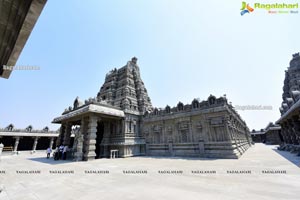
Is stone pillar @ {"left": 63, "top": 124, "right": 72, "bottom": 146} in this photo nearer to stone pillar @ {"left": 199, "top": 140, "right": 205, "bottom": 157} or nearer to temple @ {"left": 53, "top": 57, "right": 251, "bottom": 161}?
temple @ {"left": 53, "top": 57, "right": 251, "bottom": 161}

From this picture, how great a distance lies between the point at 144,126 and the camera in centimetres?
2228

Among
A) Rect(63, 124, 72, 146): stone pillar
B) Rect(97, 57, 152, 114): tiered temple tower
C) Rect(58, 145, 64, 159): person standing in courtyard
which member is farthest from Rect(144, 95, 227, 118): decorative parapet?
Rect(58, 145, 64, 159): person standing in courtyard

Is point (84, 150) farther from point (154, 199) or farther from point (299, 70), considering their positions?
point (299, 70)

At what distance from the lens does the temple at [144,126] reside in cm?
1535

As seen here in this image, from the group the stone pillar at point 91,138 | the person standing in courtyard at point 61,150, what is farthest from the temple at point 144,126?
the person standing in courtyard at point 61,150

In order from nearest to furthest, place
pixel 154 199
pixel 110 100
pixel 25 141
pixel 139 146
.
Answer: pixel 154 199
pixel 139 146
pixel 110 100
pixel 25 141

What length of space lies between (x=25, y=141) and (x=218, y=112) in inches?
1936

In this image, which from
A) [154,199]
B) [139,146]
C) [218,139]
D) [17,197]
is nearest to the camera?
[154,199]

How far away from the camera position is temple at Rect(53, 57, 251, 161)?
50.4ft

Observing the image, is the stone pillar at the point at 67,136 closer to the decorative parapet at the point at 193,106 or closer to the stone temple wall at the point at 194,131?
the stone temple wall at the point at 194,131

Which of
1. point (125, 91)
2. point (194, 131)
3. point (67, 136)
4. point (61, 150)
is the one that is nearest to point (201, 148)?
point (194, 131)

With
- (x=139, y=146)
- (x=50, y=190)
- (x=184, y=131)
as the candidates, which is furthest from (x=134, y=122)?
(x=50, y=190)

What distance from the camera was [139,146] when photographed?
21031 millimetres

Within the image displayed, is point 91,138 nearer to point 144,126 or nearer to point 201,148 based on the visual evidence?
point 144,126
